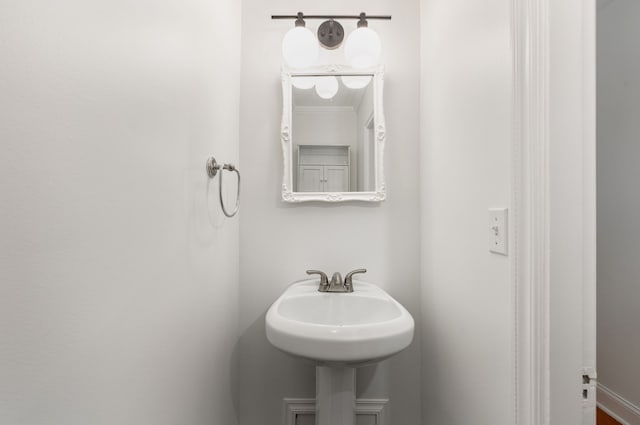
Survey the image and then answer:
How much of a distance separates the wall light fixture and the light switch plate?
2.92 feet

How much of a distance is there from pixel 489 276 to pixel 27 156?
0.95 meters

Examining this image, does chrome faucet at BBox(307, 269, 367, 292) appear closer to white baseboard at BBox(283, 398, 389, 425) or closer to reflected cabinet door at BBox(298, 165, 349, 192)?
reflected cabinet door at BBox(298, 165, 349, 192)

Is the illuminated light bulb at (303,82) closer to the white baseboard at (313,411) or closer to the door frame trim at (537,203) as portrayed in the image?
the door frame trim at (537,203)

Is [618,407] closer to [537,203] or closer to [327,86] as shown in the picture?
[537,203]

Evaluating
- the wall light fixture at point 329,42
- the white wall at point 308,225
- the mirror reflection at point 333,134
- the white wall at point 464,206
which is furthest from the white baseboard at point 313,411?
the wall light fixture at point 329,42

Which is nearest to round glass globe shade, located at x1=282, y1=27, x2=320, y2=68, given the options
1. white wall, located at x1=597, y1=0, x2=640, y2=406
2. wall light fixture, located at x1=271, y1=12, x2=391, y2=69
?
wall light fixture, located at x1=271, y1=12, x2=391, y2=69

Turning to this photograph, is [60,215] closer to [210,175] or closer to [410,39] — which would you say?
[210,175]

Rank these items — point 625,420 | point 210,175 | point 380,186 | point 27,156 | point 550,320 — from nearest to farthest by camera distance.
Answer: point 27,156, point 550,320, point 210,175, point 380,186, point 625,420

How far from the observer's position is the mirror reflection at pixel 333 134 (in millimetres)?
1397

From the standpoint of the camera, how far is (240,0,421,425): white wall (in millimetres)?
1401

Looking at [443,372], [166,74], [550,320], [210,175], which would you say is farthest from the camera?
[443,372]

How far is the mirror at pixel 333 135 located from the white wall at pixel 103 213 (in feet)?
1.62

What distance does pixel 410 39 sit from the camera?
4.66ft

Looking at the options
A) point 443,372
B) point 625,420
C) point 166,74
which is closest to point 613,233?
point 625,420
